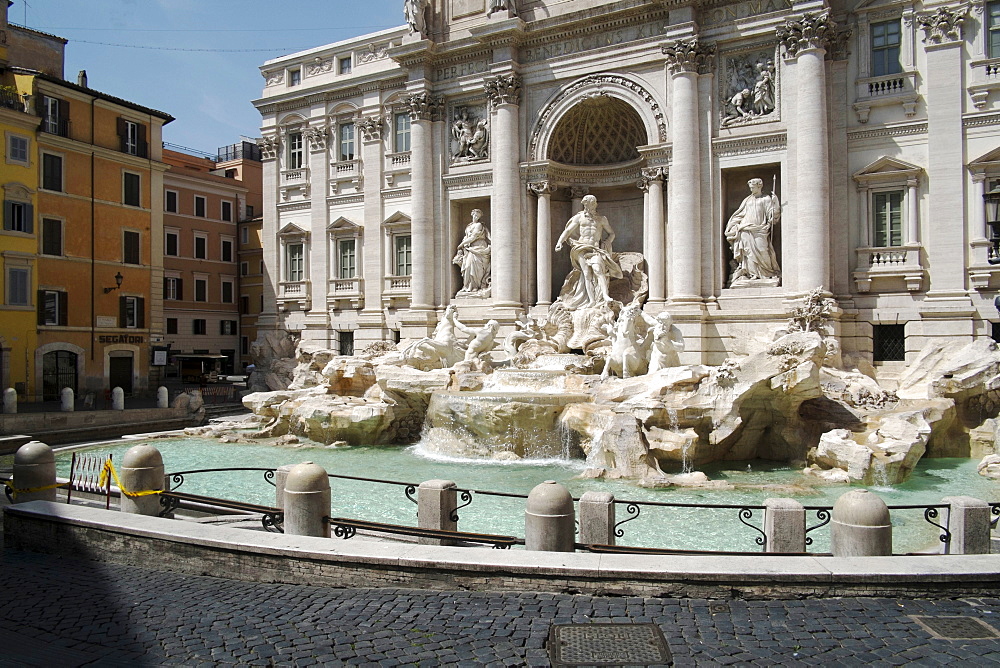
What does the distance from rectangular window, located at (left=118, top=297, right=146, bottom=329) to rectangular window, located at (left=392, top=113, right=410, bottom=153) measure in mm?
13241

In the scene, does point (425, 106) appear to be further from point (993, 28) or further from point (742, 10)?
point (993, 28)

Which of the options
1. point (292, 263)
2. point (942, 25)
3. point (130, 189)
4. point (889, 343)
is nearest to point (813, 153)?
point (942, 25)

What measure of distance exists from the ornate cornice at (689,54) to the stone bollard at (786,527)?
18076 mm

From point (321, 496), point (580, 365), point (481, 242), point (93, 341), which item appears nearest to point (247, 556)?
point (321, 496)

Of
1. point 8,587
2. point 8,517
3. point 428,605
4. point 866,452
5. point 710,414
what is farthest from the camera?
point 710,414

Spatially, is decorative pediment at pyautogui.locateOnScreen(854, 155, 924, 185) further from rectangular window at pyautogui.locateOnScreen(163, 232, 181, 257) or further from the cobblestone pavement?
rectangular window at pyautogui.locateOnScreen(163, 232, 181, 257)

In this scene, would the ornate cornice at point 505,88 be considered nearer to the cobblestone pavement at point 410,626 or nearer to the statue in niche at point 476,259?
the statue in niche at point 476,259

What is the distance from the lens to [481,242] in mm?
26891

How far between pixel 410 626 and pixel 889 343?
759 inches

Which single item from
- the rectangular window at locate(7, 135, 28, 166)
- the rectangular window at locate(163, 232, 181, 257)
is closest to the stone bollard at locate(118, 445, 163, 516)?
the rectangular window at locate(7, 135, 28, 166)

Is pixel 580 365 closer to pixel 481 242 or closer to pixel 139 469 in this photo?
pixel 481 242

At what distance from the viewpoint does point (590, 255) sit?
947 inches

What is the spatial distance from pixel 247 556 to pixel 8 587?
93.0 inches

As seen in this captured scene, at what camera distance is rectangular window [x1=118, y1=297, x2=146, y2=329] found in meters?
30.4
